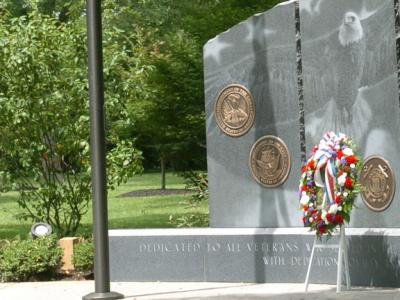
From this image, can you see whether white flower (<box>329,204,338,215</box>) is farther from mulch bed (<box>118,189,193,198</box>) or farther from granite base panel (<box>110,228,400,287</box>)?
mulch bed (<box>118,189,193,198</box>)

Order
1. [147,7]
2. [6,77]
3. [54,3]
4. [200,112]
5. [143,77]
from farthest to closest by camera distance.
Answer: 1. [54,3]
2. [147,7]
3. [200,112]
4. [143,77]
5. [6,77]

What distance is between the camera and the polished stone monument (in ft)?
35.7

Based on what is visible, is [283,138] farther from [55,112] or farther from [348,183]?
[55,112]

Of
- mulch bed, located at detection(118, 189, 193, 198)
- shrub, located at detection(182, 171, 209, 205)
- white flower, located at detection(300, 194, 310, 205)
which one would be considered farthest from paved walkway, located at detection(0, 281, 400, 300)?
mulch bed, located at detection(118, 189, 193, 198)

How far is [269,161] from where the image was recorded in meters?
12.1

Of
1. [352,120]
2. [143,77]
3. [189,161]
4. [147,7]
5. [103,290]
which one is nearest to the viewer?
[103,290]

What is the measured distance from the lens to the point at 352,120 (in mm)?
11344

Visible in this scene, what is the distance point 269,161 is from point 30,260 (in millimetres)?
3560

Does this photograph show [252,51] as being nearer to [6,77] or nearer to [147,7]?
[6,77]

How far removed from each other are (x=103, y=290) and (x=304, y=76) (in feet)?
12.5

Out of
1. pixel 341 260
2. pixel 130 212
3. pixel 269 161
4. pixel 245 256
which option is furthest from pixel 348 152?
pixel 130 212

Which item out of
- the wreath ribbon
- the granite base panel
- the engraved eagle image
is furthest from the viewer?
the engraved eagle image

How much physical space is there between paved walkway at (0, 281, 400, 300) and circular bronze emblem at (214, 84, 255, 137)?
2121mm

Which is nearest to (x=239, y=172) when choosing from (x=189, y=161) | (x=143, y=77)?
(x=143, y=77)
